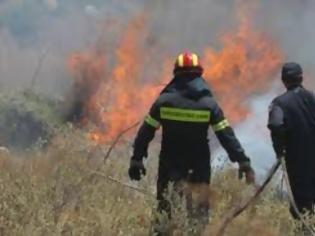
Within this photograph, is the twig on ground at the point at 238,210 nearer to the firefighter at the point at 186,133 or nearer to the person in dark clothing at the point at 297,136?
the firefighter at the point at 186,133

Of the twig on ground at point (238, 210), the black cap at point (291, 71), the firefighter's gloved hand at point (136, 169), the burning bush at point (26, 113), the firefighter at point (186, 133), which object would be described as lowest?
the twig on ground at point (238, 210)

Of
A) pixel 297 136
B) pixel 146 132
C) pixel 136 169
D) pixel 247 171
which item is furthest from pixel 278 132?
pixel 136 169

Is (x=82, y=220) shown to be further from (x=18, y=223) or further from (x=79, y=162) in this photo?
(x=79, y=162)

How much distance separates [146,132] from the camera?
750cm

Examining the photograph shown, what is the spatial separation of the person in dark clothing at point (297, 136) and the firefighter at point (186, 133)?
27.5 inches

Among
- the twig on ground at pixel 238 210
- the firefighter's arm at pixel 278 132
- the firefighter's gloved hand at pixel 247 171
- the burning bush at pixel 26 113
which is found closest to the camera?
the twig on ground at pixel 238 210

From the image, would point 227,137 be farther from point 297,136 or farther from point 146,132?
point 297,136

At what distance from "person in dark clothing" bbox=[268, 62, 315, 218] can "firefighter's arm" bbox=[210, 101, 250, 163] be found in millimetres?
627

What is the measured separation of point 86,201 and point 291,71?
220 cm

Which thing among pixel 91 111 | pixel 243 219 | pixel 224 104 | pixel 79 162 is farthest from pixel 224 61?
pixel 243 219

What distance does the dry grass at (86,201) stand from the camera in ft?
21.6

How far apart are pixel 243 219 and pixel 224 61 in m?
12.3

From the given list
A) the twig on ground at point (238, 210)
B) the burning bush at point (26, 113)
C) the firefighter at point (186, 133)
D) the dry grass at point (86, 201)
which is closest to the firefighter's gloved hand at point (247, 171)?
the firefighter at point (186, 133)

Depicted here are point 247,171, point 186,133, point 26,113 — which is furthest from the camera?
point 26,113
